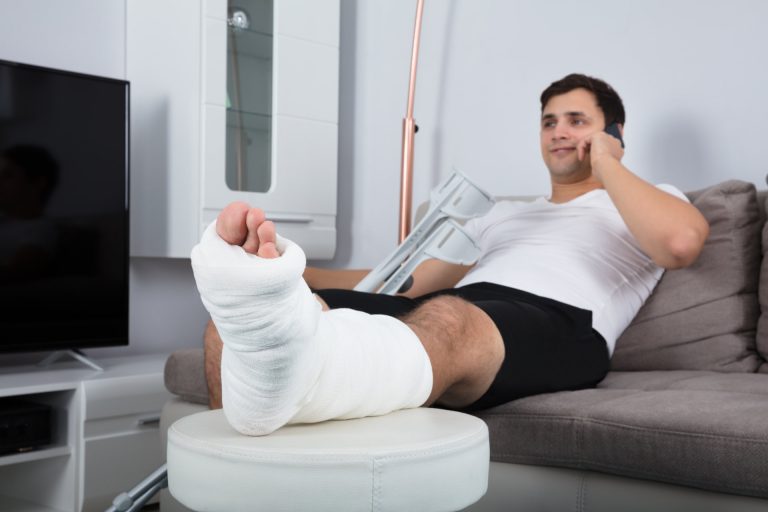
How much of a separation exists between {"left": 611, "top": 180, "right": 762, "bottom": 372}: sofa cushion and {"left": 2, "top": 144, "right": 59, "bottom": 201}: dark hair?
5.22ft

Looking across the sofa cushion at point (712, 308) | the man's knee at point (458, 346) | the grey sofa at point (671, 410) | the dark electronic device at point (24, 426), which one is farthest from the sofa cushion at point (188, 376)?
the sofa cushion at point (712, 308)

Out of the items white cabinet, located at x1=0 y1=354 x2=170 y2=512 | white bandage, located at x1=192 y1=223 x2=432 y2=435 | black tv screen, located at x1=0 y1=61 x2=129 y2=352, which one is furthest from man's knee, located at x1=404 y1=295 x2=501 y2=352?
black tv screen, located at x1=0 y1=61 x2=129 y2=352

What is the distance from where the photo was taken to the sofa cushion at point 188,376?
1.99 metres

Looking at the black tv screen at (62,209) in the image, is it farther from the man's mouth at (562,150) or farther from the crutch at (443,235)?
the man's mouth at (562,150)

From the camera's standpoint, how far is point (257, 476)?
973mm

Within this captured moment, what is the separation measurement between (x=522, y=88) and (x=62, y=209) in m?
1.58

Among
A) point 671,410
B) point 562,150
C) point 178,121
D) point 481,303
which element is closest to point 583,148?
point 562,150

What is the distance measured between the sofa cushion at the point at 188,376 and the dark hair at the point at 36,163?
28.3 inches

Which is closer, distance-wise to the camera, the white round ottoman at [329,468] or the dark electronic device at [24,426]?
the white round ottoman at [329,468]

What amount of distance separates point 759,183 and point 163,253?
6.05 feet

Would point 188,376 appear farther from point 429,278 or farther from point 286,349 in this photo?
point 286,349

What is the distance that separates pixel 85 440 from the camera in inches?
92.6

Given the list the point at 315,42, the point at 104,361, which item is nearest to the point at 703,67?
the point at 315,42

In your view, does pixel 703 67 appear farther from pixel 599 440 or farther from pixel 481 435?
pixel 481 435
